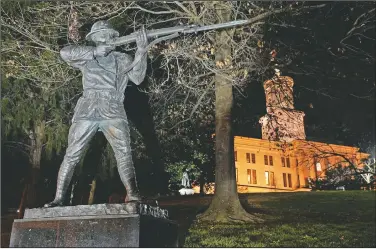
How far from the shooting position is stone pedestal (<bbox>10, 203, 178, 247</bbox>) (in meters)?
5.01

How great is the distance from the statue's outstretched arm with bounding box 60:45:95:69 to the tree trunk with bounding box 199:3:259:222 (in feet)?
23.0

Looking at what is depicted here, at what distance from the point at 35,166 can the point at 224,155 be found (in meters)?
8.43

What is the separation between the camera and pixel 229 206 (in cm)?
1282

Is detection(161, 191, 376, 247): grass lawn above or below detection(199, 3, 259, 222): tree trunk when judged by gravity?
below

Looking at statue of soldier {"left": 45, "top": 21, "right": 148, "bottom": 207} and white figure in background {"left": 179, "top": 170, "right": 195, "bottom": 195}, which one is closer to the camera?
statue of soldier {"left": 45, "top": 21, "right": 148, "bottom": 207}

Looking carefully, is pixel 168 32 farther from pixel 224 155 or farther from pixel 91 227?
pixel 224 155

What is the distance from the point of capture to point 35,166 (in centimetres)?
1705

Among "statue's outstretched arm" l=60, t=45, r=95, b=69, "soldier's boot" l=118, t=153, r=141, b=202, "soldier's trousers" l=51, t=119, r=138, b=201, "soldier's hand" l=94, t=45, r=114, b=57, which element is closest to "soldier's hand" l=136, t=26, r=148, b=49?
"soldier's hand" l=94, t=45, r=114, b=57

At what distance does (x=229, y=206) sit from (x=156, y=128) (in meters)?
6.57

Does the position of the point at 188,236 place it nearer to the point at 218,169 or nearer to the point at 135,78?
the point at 218,169

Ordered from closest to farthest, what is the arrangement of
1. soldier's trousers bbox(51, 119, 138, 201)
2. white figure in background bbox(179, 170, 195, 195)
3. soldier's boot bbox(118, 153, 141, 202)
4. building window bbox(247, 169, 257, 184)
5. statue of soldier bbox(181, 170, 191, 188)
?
soldier's boot bbox(118, 153, 141, 202), soldier's trousers bbox(51, 119, 138, 201), statue of soldier bbox(181, 170, 191, 188), white figure in background bbox(179, 170, 195, 195), building window bbox(247, 169, 257, 184)

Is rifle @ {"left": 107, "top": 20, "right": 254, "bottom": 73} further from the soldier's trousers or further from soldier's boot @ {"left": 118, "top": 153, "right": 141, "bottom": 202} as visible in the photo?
soldier's boot @ {"left": 118, "top": 153, "right": 141, "bottom": 202}

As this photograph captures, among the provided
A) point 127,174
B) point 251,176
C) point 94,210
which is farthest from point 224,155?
point 251,176

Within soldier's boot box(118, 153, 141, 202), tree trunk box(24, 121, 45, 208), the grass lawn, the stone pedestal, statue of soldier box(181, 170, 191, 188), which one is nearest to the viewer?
the stone pedestal
